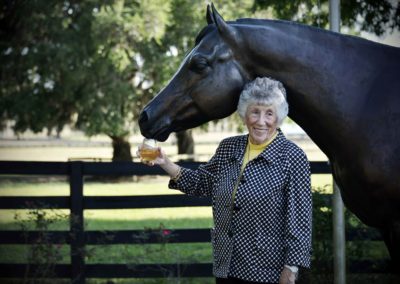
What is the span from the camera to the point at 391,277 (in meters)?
5.42

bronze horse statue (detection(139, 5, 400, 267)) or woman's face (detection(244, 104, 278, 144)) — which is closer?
woman's face (detection(244, 104, 278, 144))

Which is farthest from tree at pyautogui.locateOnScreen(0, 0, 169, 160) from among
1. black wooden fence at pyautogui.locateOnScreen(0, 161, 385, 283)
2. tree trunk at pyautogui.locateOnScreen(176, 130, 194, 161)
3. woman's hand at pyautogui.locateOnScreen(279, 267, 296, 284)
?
woman's hand at pyautogui.locateOnScreen(279, 267, 296, 284)

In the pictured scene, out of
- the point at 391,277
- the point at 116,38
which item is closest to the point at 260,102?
the point at 391,277

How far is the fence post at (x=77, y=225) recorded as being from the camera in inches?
214

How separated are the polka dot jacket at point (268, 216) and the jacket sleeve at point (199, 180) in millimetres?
211

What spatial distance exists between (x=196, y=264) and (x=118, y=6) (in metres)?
13.0

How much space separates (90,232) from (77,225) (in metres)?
0.16

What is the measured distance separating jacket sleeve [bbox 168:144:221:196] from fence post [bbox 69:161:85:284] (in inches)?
115

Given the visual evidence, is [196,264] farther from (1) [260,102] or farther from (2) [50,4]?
(2) [50,4]

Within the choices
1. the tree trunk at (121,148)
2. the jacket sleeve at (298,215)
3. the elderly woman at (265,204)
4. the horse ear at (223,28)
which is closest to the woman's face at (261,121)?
the elderly woman at (265,204)

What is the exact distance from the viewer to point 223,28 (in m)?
2.54

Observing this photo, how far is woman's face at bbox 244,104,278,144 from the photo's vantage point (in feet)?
7.81

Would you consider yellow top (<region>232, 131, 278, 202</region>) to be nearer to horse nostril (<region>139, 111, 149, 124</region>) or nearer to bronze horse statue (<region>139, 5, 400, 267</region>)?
bronze horse statue (<region>139, 5, 400, 267</region>)

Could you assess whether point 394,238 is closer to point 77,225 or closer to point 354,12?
point 77,225
